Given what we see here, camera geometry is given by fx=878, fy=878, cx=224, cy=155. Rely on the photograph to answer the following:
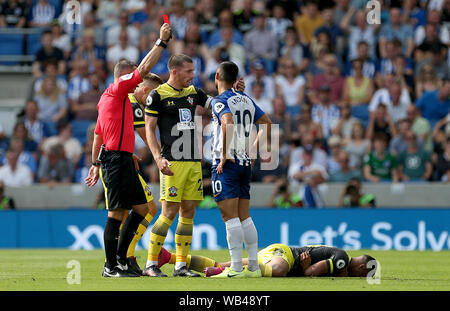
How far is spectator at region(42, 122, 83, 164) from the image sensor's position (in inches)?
786

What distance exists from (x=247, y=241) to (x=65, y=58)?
14217 mm

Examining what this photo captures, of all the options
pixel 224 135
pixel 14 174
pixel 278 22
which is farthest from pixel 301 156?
pixel 224 135

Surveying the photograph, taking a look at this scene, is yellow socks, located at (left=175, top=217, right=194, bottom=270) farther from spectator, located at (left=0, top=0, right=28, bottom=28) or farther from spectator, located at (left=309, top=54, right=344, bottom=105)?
spectator, located at (left=0, top=0, right=28, bottom=28)

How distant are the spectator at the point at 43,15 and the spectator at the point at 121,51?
292 cm

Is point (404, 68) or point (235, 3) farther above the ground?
point (235, 3)

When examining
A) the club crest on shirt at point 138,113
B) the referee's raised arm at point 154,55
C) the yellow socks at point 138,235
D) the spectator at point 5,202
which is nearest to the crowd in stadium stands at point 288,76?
the spectator at point 5,202

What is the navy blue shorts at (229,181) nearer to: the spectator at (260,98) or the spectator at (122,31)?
the spectator at (260,98)

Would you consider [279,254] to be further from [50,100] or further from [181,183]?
[50,100]

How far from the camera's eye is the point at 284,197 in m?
18.0

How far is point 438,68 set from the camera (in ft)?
69.5

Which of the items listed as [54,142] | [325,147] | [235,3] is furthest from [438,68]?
[54,142]

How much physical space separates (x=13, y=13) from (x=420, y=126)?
11709 mm

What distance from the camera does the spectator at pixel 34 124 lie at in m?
20.9

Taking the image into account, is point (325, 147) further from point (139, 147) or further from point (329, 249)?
point (329, 249)
